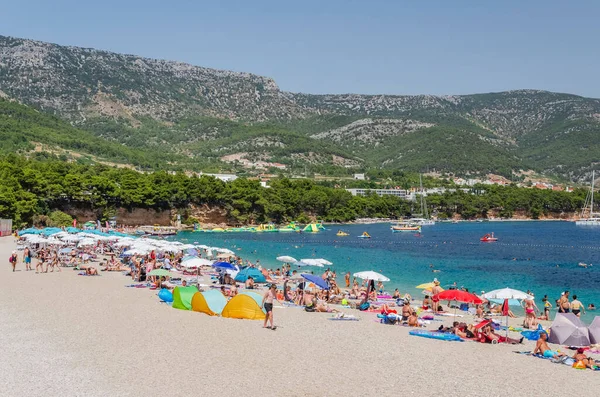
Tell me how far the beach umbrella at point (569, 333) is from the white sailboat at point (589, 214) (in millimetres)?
137611

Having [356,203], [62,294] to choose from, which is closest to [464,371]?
[62,294]

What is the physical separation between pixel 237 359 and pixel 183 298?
8.13 meters

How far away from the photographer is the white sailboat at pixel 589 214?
472 ft

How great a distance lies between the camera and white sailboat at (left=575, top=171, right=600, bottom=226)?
472 feet

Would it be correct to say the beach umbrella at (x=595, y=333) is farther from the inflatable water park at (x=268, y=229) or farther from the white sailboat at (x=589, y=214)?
the white sailboat at (x=589, y=214)

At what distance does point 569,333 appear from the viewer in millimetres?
18234

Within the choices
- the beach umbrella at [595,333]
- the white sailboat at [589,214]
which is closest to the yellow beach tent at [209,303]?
the beach umbrella at [595,333]

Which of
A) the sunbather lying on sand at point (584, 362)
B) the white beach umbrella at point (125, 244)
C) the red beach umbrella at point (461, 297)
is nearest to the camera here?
the sunbather lying on sand at point (584, 362)

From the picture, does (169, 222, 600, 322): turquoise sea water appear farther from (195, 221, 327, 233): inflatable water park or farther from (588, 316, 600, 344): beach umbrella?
(195, 221, 327, 233): inflatable water park

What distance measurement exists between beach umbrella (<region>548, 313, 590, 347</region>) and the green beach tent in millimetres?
12641

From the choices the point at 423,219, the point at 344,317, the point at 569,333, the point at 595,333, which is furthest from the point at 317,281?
the point at 423,219

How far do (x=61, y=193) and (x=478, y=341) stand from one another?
79.2m

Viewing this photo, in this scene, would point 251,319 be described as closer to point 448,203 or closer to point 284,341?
point 284,341

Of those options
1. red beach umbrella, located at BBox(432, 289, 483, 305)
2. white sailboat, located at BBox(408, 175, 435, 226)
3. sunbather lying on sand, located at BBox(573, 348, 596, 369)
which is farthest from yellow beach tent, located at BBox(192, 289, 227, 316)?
white sailboat, located at BBox(408, 175, 435, 226)
